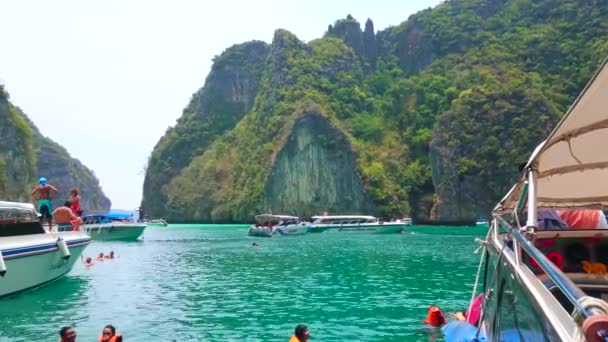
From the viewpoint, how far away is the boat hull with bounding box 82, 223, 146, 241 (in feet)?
181

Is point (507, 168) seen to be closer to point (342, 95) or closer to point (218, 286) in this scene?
point (342, 95)

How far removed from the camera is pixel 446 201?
9719 centimetres

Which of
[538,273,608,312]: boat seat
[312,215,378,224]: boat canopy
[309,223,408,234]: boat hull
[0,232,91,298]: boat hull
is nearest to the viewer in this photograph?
[538,273,608,312]: boat seat

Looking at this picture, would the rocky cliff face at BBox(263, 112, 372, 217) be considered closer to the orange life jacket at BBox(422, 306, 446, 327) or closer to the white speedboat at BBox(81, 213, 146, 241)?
the white speedboat at BBox(81, 213, 146, 241)

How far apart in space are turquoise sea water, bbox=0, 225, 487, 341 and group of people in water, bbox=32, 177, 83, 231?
8.28ft

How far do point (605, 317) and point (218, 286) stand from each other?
65.9 ft

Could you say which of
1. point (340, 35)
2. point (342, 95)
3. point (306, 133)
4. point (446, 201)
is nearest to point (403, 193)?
point (446, 201)

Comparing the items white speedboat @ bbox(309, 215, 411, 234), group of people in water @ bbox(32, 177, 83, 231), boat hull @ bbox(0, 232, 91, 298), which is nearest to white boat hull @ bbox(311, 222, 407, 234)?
white speedboat @ bbox(309, 215, 411, 234)

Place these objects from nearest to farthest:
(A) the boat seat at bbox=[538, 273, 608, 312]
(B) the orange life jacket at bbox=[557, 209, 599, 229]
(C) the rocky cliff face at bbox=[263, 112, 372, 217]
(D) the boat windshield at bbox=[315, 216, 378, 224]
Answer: (A) the boat seat at bbox=[538, 273, 608, 312] < (B) the orange life jacket at bbox=[557, 209, 599, 229] < (D) the boat windshield at bbox=[315, 216, 378, 224] < (C) the rocky cliff face at bbox=[263, 112, 372, 217]

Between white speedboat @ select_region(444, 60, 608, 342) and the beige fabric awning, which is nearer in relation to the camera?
white speedboat @ select_region(444, 60, 608, 342)

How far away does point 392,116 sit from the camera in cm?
13775

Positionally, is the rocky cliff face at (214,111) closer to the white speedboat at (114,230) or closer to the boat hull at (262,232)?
the boat hull at (262,232)

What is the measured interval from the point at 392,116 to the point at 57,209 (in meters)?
119

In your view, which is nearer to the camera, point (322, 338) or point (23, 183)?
point (322, 338)
